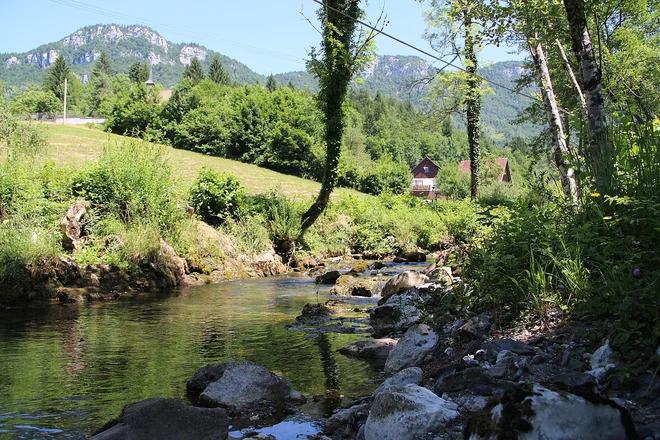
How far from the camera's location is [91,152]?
3316 centimetres

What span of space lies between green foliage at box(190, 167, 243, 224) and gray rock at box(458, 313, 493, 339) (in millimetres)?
13195

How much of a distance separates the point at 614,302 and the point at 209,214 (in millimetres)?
15174

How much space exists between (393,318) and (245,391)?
111 inches

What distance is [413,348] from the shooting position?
5031mm

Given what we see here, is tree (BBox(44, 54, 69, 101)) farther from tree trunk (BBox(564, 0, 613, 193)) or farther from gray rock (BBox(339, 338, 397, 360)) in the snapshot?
tree trunk (BBox(564, 0, 613, 193))

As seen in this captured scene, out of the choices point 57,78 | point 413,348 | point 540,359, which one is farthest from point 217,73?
point 540,359

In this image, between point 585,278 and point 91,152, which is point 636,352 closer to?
point 585,278

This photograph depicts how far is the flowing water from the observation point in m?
4.21

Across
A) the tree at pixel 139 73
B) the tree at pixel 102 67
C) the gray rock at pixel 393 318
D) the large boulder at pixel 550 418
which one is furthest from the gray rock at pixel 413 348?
the tree at pixel 102 67

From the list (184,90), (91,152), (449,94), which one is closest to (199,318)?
(449,94)

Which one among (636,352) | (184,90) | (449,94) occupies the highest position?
(184,90)

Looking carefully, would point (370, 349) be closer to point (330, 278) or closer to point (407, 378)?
point (407, 378)

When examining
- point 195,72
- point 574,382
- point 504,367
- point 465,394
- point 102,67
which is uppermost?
point 102,67

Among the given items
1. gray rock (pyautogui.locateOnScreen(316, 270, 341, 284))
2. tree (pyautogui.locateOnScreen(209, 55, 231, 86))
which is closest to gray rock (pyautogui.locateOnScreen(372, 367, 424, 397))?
gray rock (pyautogui.locateOnScreen(316, 270, 341, 284))
